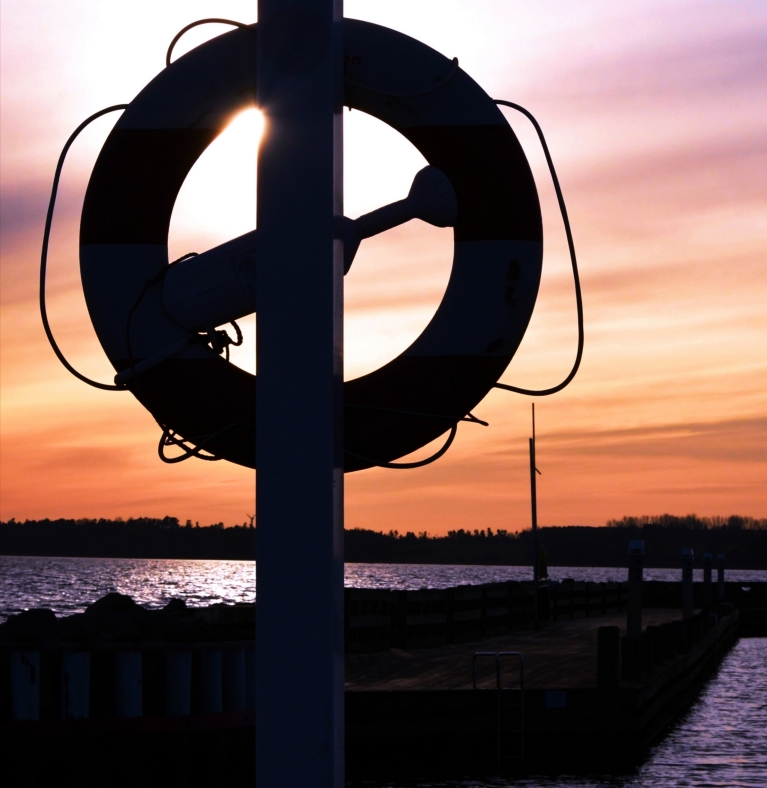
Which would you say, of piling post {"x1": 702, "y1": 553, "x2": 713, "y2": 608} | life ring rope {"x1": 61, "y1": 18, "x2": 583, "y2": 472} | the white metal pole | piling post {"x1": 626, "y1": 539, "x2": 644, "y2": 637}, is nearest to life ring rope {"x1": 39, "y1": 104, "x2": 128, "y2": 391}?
life ring rope {"x1": 61, "y1": 18, "x2": 583, "y2": 472}

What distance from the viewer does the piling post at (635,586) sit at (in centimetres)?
1449

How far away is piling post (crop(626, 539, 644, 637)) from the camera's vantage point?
571 inches

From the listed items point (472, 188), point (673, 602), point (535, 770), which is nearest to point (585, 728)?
point (535, 770)

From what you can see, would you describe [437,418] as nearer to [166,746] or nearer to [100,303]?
[100,303]

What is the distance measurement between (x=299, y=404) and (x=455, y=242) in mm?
1097

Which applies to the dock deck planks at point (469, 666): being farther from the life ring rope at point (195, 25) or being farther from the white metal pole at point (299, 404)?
the white metal pole at point (299, 404)

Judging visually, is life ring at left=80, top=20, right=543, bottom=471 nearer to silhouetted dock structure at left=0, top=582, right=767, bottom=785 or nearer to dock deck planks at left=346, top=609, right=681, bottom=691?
silhouetted dock structure at left=0, top=582, right=767, bottom=785

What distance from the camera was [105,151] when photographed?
12.6 feet

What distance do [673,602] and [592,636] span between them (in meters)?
20.2

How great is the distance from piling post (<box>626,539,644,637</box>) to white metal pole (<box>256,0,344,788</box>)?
40.3ft

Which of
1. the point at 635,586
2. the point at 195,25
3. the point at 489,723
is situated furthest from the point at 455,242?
the point at 635,586

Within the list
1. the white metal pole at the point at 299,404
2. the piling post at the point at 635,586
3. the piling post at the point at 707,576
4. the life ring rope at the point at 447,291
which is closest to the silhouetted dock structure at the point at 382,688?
the white metal pole at the point at 299,404

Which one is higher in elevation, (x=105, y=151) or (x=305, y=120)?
(x=105, y=151)

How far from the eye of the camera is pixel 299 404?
2.75 m
